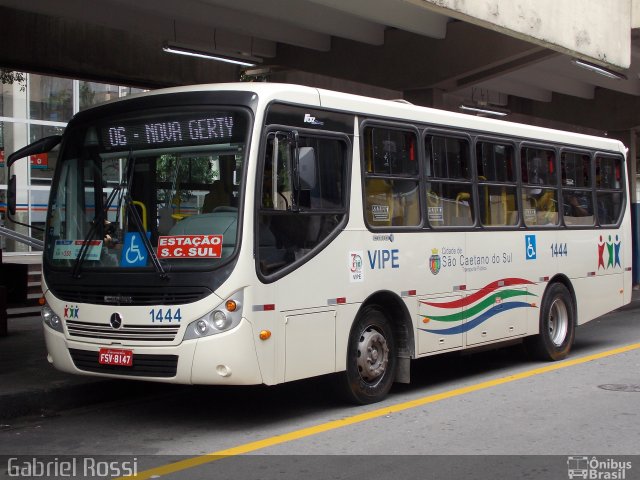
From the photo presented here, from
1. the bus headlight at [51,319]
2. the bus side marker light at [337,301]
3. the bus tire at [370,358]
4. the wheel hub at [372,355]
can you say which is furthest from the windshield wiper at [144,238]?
the wheel hub at [372,355]

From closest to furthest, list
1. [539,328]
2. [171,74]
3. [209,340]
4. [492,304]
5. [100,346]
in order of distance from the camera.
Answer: [209,340] < [100,346] < [492,304] < [539,328] < [171,74]

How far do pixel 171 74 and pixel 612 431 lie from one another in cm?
1186

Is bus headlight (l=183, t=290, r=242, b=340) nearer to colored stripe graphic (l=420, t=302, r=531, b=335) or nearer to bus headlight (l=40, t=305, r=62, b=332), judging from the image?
bus headlight (l=40, t=305, r=62, b=332)

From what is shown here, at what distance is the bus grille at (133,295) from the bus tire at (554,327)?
18.8 ft

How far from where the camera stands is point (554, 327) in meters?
12.2

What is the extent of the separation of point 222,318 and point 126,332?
37.3 inches

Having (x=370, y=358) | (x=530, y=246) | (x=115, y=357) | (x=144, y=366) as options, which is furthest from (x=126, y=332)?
(x=530, y=246)

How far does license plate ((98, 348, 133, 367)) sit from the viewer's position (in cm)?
779

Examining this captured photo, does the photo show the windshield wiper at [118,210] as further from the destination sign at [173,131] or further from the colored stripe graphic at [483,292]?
the colored stripe graphic at [483,292]

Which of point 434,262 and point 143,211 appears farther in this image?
point 434,262

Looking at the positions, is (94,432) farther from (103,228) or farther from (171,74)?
(171,74)

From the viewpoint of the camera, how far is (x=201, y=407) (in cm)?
919

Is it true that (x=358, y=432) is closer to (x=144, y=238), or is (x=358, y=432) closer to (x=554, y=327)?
(x=144, y=238)

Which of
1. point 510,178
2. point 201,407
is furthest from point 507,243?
point 201,407
